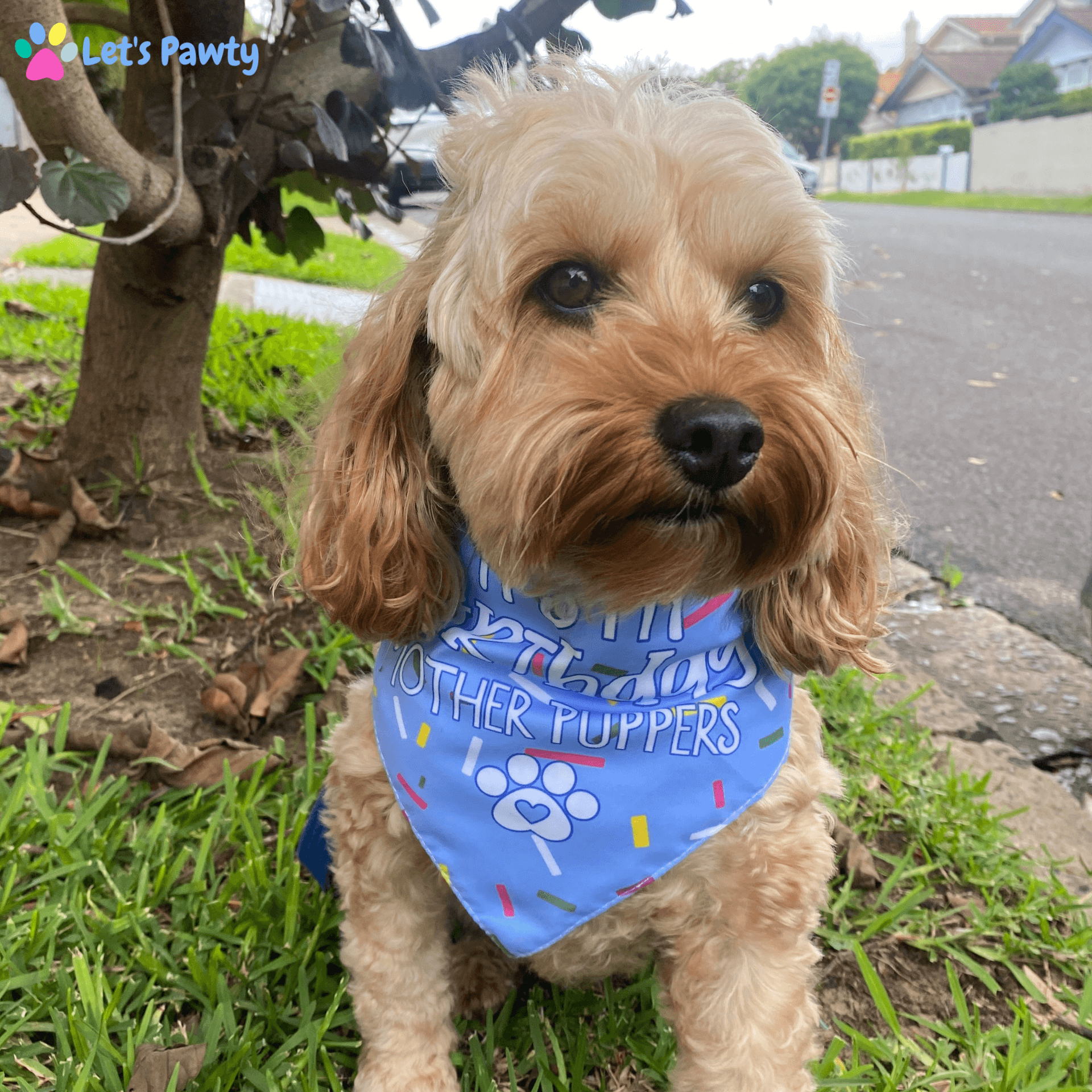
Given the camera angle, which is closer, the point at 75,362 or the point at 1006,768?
the point at 1006,768

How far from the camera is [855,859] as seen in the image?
7.40ft

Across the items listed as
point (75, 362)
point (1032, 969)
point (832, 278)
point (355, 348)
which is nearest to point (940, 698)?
point (1032, 969)

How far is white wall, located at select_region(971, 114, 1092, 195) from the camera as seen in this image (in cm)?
3083

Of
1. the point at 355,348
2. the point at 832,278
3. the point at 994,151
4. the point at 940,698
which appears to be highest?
the point at 832,278

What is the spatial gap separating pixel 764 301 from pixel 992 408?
526 centimetres

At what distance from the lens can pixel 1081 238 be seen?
14.5 m

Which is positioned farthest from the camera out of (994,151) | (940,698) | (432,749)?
(994,151)

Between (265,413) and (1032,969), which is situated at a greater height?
(265,413)

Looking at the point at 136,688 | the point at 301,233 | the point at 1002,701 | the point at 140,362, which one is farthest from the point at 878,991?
the point at 140,362

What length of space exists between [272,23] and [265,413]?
168 cm

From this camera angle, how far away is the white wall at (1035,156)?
30.8 metres

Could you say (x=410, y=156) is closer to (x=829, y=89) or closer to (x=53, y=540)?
(x=53, y=540)

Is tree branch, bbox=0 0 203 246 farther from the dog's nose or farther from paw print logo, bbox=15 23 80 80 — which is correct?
the dog's nose

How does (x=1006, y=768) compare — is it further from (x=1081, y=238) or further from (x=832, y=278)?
(x=1081, y=238)
